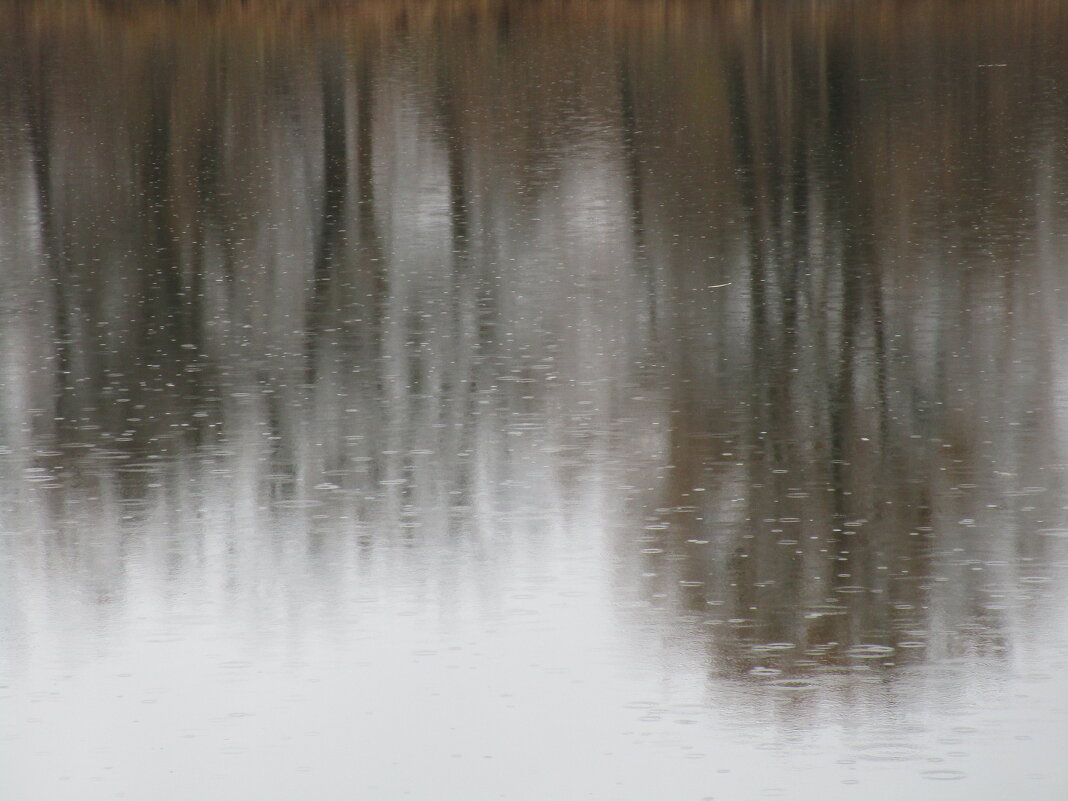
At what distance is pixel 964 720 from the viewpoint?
8.06 metres

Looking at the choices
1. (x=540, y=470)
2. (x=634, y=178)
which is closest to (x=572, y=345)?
(x=540, y=470)

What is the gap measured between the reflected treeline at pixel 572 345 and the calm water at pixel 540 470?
53 millimetres

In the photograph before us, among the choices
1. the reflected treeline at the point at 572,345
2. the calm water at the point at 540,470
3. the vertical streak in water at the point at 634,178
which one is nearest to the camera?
the calm water at the point at 540,470

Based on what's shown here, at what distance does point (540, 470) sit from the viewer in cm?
1221

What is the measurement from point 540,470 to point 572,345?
387 cm

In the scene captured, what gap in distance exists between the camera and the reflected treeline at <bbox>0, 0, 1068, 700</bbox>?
10.6 meters

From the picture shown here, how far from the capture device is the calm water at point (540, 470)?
8.16 m

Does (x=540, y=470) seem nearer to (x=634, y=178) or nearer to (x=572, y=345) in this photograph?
(x=572, y=345)

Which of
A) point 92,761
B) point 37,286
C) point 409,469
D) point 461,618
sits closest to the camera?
point 92,761

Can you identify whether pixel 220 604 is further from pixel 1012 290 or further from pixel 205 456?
pixel 1012 290

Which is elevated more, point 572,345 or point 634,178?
point 634,178

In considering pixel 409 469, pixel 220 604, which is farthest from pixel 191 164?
pixel 220 604

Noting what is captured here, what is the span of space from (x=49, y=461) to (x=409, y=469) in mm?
2575

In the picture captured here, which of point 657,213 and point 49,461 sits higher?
point 657,213
